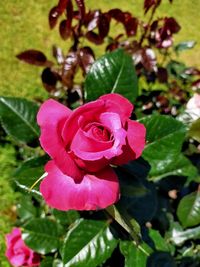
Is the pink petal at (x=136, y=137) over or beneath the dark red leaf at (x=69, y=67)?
over

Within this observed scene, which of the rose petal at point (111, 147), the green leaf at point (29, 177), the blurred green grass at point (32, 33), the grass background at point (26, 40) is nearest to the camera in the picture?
the rose petal at point (111, 147)

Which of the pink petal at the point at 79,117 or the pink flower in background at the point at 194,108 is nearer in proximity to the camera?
the pink petal at the point at 79,117

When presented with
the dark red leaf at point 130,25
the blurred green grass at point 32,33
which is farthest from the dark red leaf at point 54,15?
the blurred green grass at point 32,33

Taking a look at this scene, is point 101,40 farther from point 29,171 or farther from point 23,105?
point 29,171

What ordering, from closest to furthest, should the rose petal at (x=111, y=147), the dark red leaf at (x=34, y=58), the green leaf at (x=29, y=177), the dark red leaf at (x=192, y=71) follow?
the rose petal at (x=111, y=147) → the green leaf at (x=29, y=177) → the dark red leaf at (x=34, y=58) → the dark red leaf at (x=192, y=71)

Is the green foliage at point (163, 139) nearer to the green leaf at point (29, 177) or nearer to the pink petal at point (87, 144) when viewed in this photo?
the green leaf at point (29, 177)

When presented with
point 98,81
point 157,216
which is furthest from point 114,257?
point 98,81

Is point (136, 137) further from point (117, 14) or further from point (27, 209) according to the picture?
point (27, 209)
